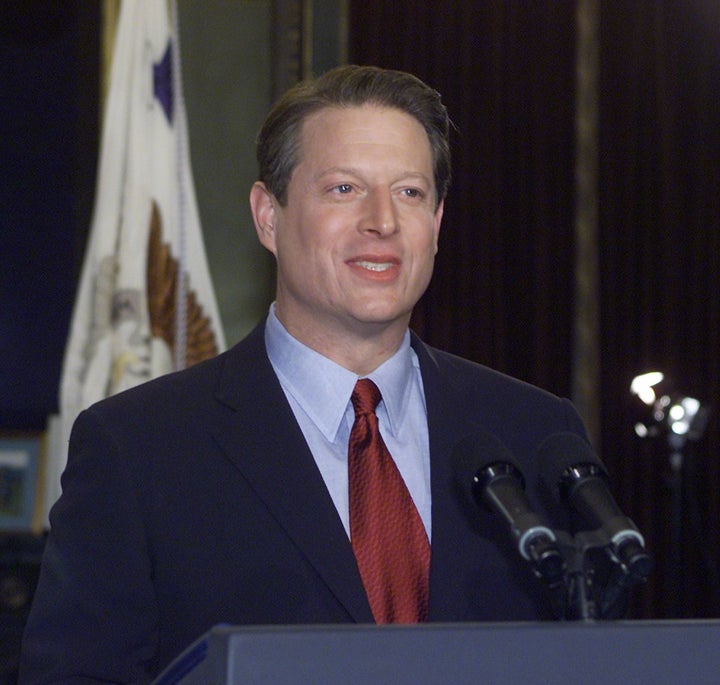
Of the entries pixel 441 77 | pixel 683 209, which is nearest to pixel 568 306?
pixel 683 209

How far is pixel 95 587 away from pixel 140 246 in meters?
2.92

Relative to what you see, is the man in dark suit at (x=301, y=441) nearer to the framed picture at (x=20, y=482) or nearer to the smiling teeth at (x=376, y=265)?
the smiling teeth at (x=376, y=265)

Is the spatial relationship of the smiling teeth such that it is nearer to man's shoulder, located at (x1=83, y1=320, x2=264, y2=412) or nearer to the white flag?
man's shoulder, located at (x1=83, y1=320, x2=264, y2=412)

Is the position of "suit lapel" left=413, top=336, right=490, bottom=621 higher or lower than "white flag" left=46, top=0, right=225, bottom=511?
lower

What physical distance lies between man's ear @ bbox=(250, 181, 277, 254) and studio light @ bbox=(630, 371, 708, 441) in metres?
3.69

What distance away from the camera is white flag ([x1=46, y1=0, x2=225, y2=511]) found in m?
4.34

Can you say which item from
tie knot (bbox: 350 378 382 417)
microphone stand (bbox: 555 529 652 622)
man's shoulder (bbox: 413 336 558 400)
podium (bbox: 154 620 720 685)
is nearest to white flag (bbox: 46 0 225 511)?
man's shoulder (bbox: 413 336 558 400)

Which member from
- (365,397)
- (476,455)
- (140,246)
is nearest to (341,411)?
(365,397)

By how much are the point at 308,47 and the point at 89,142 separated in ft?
3.06

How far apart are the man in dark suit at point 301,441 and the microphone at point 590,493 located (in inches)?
12.5

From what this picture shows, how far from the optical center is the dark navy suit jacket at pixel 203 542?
62.4 inches

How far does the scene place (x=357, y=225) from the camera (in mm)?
1849

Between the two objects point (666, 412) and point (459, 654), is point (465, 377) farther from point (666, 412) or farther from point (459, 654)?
point (666, 412)

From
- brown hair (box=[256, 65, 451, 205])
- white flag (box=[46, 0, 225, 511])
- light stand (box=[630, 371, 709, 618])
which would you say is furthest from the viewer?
light stand (box=[630, 371, 709, 618])
